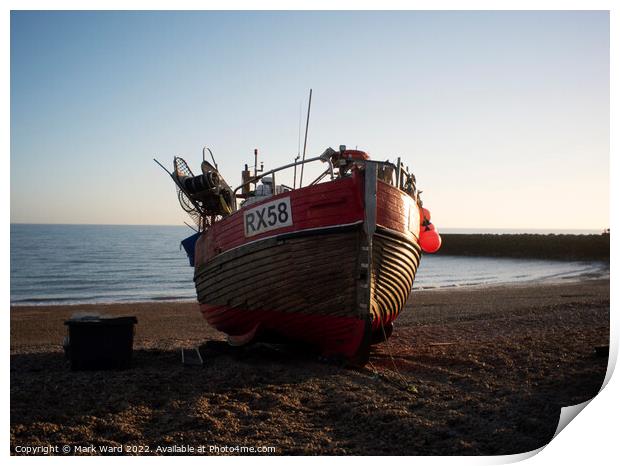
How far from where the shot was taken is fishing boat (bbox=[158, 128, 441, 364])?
22.4 feet

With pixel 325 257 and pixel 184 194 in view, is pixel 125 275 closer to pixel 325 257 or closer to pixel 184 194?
pixel 184 194

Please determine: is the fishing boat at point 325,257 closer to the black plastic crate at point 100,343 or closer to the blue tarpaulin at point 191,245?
the black plastic crate at point 100,343

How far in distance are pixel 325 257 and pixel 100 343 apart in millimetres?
2862

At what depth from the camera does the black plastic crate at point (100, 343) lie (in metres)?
6.78

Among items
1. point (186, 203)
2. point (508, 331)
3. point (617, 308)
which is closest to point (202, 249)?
point (186, 203)

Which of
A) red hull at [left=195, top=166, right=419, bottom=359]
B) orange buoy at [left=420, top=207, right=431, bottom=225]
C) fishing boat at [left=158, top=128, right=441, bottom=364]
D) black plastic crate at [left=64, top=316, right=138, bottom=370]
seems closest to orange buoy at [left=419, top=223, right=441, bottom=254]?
orange buoy at [left=420, top=207, right=431, bottom=225]

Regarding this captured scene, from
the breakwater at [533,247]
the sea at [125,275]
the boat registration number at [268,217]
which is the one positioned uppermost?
the boat registration number at [268,217]

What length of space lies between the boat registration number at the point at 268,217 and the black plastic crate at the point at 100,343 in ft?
6.15

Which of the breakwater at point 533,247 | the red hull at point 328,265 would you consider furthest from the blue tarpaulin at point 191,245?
the breakwater at point 533,247

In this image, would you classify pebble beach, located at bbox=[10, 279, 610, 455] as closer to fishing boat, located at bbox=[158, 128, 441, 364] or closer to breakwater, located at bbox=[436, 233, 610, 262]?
fishing boat, located at bbox=[158, 128, 441, 364]

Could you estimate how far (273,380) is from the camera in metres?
6.43
